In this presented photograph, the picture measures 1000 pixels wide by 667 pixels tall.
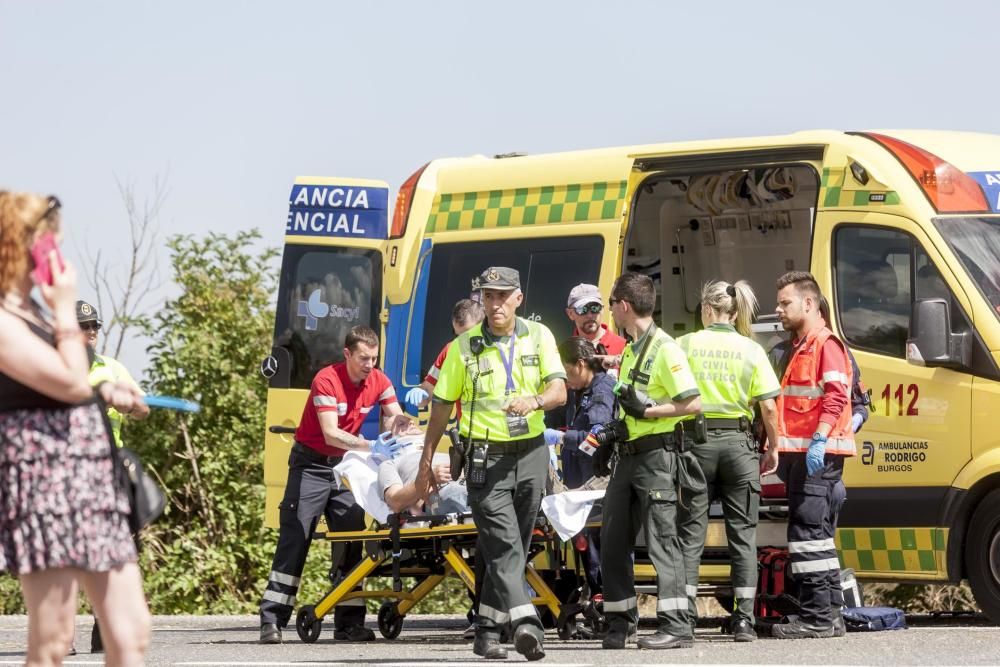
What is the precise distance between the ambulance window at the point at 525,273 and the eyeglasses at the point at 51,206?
6456mm

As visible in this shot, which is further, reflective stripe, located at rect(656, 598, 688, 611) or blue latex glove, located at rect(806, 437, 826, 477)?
A: blue latex glove, located at rect(806, 437, 826, 477)

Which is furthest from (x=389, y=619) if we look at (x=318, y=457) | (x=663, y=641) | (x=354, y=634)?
(x=663, y=641)

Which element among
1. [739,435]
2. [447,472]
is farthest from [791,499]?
[447,472]

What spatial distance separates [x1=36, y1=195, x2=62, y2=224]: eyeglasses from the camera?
5.03 meters

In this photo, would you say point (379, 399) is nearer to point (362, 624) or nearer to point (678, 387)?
point (362, 624)

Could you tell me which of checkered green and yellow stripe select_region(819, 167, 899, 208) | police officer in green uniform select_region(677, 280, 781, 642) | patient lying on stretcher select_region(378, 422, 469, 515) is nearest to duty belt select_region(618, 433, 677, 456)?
police officer in green uniform select_region(677, 280, 781, 642)

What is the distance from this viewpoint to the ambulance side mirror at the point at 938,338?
31.9ft

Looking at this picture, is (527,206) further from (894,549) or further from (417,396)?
(894,549)

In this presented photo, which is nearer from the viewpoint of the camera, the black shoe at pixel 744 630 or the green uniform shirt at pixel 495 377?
the green uniform shirt at pixel 495 377

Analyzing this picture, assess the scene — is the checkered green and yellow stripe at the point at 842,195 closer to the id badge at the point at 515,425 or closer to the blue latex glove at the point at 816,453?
the blue latex glove at the point at 816,453

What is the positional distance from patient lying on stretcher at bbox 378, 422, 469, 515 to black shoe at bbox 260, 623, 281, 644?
111cm

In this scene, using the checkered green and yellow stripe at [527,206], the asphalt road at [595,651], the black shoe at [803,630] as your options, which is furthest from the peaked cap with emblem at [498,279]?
the checkered green and yellow stripe at [527,206]

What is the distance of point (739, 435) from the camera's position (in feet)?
29.7

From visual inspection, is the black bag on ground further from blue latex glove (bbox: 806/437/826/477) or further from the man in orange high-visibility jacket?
blue latex glove (bbox: 806/437/826/477)
